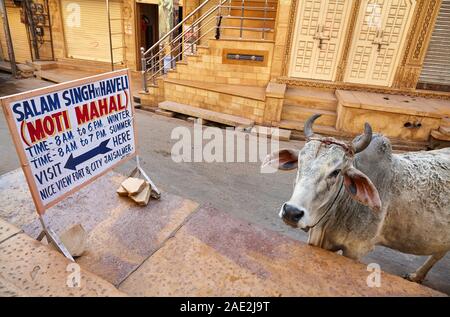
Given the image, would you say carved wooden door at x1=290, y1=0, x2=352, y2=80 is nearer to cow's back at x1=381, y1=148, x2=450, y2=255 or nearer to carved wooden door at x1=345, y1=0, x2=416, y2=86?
carved wooden door at x1=345, y1=0, x2=416, y2=86

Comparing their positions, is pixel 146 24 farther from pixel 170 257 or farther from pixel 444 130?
pixel 170 257

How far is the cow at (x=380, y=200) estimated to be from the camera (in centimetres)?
223

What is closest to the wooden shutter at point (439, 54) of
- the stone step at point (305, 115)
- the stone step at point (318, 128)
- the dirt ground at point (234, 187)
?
the stone step at point (305, 115)

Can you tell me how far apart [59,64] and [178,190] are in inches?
476

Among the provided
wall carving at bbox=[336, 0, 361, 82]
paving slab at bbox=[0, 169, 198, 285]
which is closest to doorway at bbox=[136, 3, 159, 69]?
wall carving at bbox=[336, 0, 361, 82]

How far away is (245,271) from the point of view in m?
2.03

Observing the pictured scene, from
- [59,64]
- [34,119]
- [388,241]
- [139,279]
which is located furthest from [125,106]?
[59,64]

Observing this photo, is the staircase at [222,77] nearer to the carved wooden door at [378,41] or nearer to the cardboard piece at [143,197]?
the carved wooden door at [378,41]

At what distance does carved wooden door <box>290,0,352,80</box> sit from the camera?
7.99 metres

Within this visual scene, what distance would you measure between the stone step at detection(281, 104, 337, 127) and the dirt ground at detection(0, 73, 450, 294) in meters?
2.50

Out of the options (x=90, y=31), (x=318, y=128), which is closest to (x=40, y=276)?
(x=318, y=128)

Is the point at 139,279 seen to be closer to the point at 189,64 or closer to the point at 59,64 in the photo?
the point at 189,64

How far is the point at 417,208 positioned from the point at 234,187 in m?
3.09

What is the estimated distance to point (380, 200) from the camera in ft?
7.63
